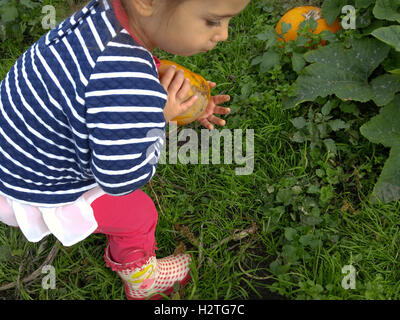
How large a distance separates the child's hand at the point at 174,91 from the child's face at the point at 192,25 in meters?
0.14

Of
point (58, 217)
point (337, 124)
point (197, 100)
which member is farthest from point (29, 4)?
point (337, 124)

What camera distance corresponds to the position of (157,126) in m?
1.29

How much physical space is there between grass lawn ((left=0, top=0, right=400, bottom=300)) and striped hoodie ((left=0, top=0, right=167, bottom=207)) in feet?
2.52

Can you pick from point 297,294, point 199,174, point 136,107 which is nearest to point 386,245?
point 297,294

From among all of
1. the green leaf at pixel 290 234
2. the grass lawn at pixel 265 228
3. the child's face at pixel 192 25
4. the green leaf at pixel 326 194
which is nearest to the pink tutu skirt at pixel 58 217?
→ the grass lawn at pixel 265 228

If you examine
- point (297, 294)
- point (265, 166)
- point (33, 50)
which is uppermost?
point (33, 50)

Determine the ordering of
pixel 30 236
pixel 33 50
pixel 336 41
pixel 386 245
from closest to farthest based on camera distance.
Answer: pixel 33 50
pixel 30 236
pixel 386 245
pixel 336 41

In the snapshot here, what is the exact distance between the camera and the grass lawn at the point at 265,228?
190 cm

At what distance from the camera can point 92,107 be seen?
120 centimetres

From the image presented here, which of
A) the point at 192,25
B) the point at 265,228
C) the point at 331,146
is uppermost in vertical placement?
the point at 192,25

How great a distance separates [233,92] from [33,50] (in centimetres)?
141

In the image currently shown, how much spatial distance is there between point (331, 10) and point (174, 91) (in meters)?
1.51

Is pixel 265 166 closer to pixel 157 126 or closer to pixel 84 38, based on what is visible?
pixel 157 126

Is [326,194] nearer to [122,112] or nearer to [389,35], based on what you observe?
[389,35]
